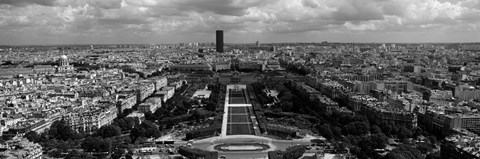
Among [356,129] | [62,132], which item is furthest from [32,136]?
[356,129]

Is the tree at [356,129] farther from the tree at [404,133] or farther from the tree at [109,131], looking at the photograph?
the tree at [109,131]

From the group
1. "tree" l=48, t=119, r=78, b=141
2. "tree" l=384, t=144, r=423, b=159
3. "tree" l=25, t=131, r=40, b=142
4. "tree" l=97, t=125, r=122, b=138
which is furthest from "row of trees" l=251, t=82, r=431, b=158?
"tree" l=25, t=131, r=40, b=142

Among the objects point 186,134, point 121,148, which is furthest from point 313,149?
point 121,148

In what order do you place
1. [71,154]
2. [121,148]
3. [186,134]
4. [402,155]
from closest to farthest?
1. [402,155]
2. [71,154]
3. [121,148]
4. [186,134]

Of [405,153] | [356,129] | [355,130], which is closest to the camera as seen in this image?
[405,153]

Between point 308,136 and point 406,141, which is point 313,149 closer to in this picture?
point 308,136

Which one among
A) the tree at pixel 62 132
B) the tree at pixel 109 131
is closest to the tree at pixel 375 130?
the tree at pixel 109 131

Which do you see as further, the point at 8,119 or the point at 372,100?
the point at 372,100

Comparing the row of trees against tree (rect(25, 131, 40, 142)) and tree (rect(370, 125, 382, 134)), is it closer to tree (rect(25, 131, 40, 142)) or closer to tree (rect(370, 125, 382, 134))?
tree (rect(370, 125, 382, 134))

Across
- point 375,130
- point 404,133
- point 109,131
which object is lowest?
point 404,133

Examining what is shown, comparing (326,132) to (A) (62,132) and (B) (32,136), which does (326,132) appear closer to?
(A) (62,132)

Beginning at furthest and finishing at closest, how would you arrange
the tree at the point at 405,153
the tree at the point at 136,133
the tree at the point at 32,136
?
the tree at the point at 136,133
the tree at the point at 32,136
the tree at the point at 405,153
